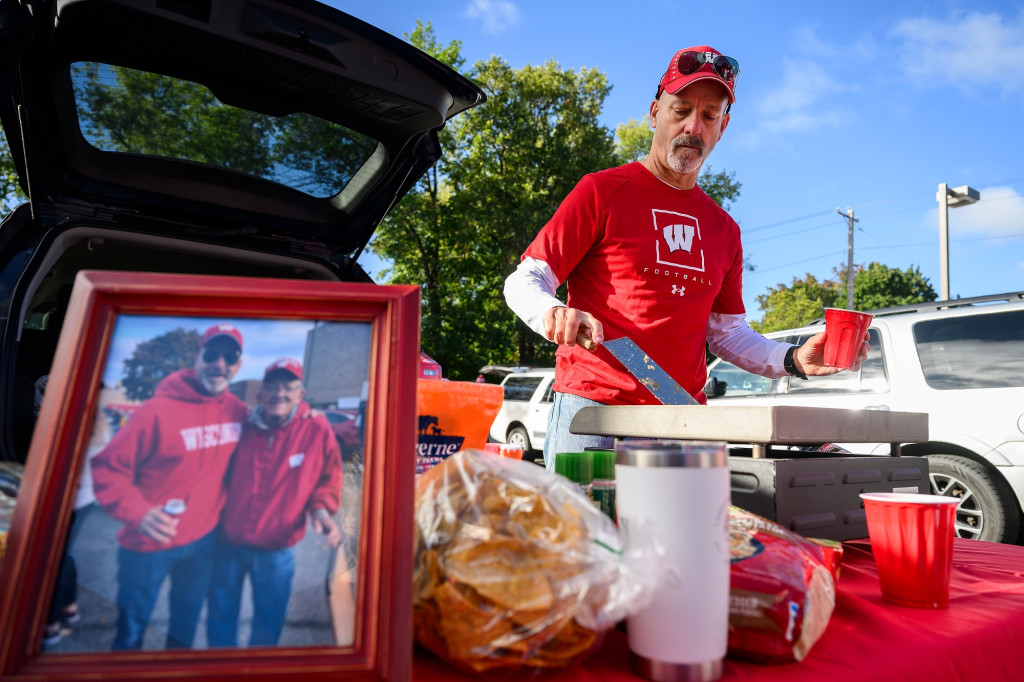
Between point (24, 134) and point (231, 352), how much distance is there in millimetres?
1512

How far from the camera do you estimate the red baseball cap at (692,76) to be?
1570mm

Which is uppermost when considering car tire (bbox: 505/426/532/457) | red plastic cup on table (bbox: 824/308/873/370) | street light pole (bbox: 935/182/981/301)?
street light pole (bbox: 935/182/981/301)

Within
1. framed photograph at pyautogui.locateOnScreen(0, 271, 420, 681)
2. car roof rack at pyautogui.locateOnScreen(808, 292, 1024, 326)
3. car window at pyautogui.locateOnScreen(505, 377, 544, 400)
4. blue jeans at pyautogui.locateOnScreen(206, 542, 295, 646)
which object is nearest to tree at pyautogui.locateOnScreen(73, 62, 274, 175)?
framed photograph at pyautogui.locateOnScreen(0, 271, 420, 681)

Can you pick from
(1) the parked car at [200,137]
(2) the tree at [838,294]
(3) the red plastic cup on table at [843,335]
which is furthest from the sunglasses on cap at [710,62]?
(2) the tree at [838,294]

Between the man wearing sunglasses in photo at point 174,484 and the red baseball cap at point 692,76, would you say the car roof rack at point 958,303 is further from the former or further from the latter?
the man wearing sunglasses in photo at point 174,484

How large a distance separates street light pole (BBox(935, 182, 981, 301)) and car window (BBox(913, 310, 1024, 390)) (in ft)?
40.8

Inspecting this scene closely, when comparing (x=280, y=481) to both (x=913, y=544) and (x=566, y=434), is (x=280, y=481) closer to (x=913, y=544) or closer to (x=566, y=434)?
(x=913, y=544)

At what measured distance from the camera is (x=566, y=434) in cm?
154

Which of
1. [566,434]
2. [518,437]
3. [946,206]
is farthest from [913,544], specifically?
[946,206]

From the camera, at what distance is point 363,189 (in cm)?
216

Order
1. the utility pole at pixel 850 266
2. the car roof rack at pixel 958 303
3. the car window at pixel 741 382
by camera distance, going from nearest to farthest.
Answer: the car roof rack at pixel 958 303 < the car window at pixel 741 382 < the utility pole at pixel 850 266

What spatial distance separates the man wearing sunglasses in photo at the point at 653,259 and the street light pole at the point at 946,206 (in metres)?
16.4

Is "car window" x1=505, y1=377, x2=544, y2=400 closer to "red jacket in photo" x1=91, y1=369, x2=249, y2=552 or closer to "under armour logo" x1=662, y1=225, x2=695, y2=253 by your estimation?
"under armour logo" x1=662, y1=225, x2=695, y2=253

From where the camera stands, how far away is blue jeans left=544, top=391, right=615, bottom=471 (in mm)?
1450
